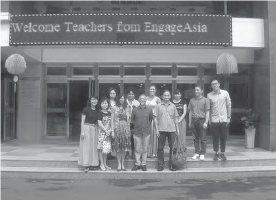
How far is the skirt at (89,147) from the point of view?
312 inches

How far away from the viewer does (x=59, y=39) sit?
10.3 metres

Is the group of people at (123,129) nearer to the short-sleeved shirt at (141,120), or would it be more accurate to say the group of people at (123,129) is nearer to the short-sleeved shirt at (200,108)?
the short-sleeved shirt at (141,120)

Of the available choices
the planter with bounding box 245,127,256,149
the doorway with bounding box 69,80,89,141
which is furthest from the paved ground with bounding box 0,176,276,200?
the doorway with bounding box 69,80,89,141

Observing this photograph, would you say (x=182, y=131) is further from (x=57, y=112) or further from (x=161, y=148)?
(x=57, y=112)

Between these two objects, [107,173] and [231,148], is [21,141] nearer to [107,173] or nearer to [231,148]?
[107,173]

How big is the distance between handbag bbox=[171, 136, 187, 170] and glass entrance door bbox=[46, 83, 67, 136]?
625 centimetres

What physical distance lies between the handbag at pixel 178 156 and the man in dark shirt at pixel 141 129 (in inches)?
25.7

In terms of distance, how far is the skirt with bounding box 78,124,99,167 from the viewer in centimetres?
791

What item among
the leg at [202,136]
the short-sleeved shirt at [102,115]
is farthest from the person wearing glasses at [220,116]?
the short-sleeved shirt at [102,115]

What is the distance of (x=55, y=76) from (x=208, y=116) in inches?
272

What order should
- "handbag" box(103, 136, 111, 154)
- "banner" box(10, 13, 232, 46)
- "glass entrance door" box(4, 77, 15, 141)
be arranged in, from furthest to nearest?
"glass entrance door" box(4, 77, 15, 141) → "banner" box(10, 13, 232, 46) → "handbag" box(103, 136, 111, 154)

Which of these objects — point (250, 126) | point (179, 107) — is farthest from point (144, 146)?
point (250, 126)

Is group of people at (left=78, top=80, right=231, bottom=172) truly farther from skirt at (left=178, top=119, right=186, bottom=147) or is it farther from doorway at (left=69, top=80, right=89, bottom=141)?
doorway at (left=69, top=80, right=89, bottom=141)

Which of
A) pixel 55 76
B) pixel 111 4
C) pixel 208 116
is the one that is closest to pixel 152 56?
pixel 111 4
